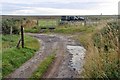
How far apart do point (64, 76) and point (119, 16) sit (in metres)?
3.60

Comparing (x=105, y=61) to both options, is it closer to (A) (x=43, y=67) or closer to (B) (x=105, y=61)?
(B) (x=105, y=61)

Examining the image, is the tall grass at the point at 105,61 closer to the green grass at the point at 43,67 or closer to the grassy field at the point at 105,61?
the grassy field at the point at 105,61

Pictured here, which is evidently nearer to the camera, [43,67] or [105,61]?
[105,61]

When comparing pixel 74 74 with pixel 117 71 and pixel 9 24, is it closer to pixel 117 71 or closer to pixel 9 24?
pixel 117 71

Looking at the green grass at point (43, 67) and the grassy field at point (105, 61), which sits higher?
the grassy field at point (105, 61)

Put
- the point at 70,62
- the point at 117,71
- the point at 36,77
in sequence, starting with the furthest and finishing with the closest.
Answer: the point at 70,62 → the point at 36,77 → the point at 117,71

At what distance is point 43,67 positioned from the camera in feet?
44.9

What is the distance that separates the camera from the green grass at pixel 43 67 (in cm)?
1219

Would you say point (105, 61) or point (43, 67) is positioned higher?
point (105, 61)

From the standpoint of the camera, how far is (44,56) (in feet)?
55.5

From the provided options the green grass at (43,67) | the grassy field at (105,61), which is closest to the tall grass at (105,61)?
the grassy field at (105,61)

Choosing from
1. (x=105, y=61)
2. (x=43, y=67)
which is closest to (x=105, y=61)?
(x=105, y=61)

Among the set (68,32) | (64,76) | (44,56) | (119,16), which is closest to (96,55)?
(64,76)

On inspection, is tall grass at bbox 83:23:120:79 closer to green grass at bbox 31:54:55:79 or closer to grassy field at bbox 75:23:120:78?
grassy field at bbox 75:23:120:78
